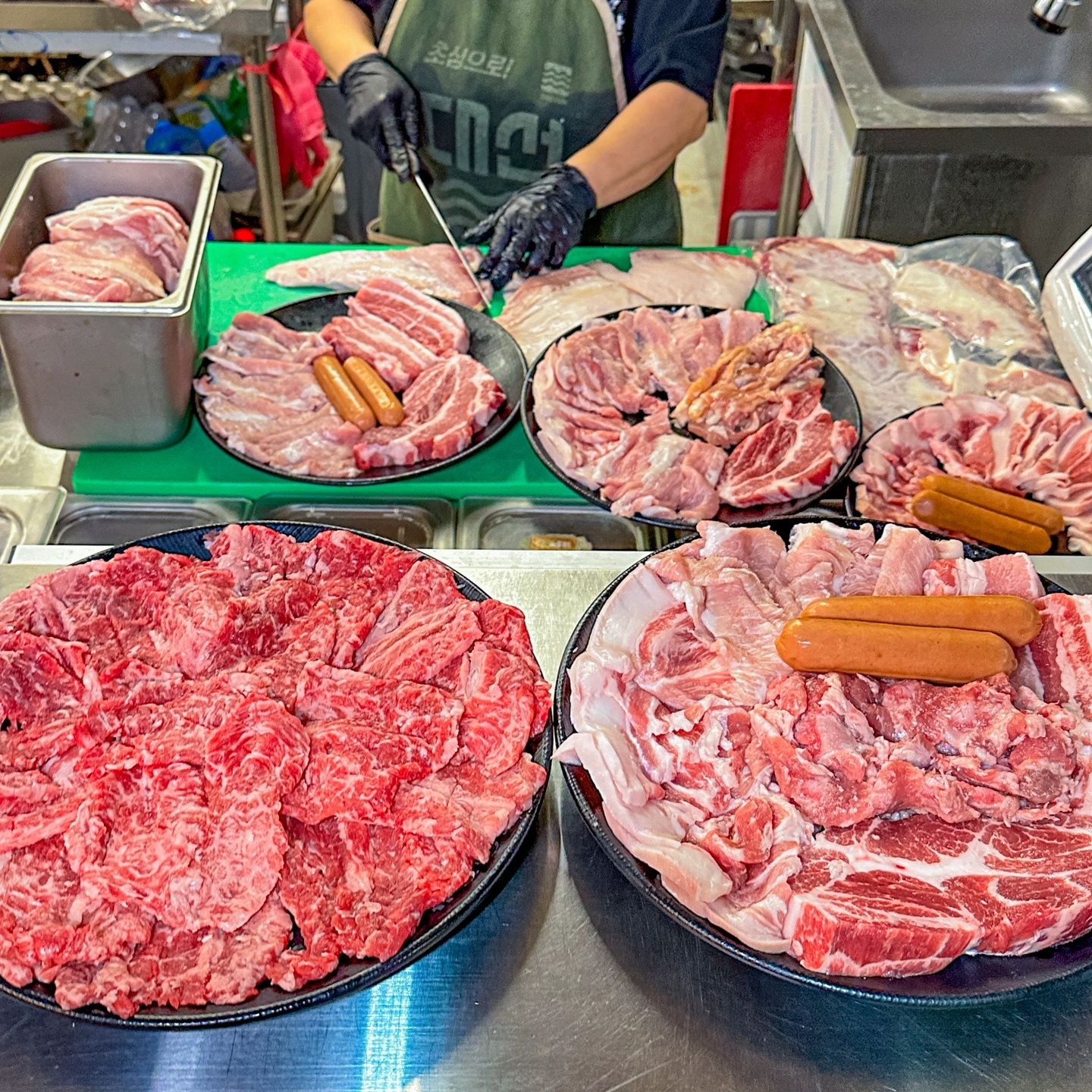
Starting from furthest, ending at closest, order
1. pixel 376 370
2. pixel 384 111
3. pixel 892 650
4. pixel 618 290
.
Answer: pixel 384 111 → pixel 618 290 → pixel 376 370 → pixel 892 650

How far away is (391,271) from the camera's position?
3.29 meters

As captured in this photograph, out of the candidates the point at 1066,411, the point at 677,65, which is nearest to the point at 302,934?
the point at 1066,411

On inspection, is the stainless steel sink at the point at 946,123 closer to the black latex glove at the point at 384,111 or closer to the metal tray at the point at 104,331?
the black latex glove at the point at 384,111

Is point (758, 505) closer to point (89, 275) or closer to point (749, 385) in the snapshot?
point (749, 385)

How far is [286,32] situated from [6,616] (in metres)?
3.57

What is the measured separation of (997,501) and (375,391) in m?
1.51

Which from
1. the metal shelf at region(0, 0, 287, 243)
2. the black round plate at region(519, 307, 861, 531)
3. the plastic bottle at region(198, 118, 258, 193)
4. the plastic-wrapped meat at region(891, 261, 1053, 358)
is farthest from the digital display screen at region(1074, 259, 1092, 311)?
the plastic bottle at region(198, 118, 258, 193)

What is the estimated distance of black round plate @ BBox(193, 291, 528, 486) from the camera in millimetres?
2556

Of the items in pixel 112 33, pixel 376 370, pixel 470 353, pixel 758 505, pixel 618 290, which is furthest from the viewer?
pixel 112 33

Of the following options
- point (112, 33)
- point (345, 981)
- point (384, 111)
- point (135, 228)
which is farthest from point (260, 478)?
point (112, 33)

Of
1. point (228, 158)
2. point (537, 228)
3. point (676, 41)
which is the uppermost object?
point (676, 41)

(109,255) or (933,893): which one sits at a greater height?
(109,255)

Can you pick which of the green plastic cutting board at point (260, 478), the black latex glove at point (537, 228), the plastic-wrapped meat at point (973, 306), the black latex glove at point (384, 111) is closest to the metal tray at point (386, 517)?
the green plastic cutting board at point (260, 478)

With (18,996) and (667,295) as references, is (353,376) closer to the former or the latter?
(667,295)
